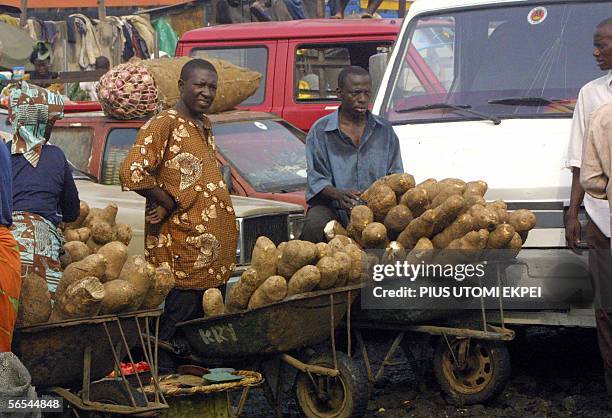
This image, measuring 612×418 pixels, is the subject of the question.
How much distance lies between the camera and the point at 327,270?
20.5ft

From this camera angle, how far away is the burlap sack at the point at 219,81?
372 inches

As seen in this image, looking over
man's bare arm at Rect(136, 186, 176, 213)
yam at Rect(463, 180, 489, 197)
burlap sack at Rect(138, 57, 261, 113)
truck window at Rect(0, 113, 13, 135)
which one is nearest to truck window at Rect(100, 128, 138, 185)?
burlap sack at Rect(138, 57, 261, 113)

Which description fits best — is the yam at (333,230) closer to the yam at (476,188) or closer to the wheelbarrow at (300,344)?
the wheelbarrow at (300,344)

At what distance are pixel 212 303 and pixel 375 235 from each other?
906 millimetres

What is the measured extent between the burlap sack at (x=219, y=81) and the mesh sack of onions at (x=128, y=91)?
155 mm

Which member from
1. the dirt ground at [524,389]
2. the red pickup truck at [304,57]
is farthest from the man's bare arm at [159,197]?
the red pickup truck at [304,57]

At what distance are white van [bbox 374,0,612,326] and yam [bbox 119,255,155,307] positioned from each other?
217 cm

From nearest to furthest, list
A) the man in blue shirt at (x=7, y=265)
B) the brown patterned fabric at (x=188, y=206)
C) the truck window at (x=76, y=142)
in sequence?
1. the man in blue shirt at (x=7, y=265)
2. the brown patterned fabric at (x=188, y=206)
3. the truck window at (x=76, y=142)

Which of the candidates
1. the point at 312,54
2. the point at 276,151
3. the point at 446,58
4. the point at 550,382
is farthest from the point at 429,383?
the point at 312,54

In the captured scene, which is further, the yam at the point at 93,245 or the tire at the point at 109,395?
the yam at the point at 93,245

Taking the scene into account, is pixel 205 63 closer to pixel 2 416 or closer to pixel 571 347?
pixel 2 416

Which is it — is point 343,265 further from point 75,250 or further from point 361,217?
point 75,250

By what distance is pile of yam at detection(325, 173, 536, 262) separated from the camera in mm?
6438

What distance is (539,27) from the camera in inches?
310
